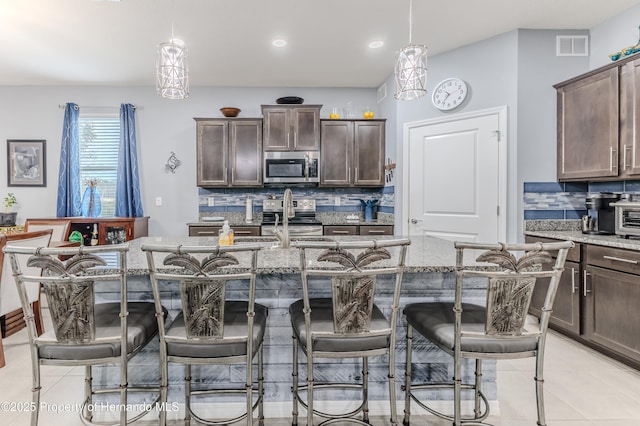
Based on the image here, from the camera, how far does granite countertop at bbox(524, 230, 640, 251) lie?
95.7 inches

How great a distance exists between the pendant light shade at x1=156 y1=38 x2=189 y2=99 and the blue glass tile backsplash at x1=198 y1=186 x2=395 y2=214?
2.77m

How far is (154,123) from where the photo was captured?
16.1ft

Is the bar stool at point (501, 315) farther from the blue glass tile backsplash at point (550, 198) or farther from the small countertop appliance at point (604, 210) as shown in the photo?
the blue glass tile backsplash at point (550, 198)

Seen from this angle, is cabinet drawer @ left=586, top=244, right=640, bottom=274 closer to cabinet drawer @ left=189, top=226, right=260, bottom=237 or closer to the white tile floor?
the white tile floor

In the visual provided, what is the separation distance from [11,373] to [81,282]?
6.00 ft

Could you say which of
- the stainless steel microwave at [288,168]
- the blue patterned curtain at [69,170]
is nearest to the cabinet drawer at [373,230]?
the stainless steel microwave at [288,168]

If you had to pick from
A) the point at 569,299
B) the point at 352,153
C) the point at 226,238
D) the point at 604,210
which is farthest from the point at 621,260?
the point at 352,153

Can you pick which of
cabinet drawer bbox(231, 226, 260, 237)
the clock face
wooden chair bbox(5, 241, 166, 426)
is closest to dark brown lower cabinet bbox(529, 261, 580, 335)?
the clock face

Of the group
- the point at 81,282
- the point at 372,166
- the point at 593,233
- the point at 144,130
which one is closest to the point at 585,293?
the point at 593,233

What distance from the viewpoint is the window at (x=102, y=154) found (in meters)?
4.91

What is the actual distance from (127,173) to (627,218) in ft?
17.7

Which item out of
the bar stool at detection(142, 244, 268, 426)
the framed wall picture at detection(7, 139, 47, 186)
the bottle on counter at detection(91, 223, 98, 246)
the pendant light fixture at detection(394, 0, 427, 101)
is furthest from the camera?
the framed wall picture at detection(7, 139, 47, 186)

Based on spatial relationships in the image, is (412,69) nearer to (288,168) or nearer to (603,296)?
(603,296)

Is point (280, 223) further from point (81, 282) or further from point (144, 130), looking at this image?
A: point (81, 282)
